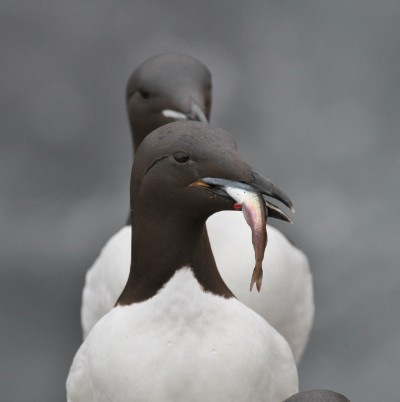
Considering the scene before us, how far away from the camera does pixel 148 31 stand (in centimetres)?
1099

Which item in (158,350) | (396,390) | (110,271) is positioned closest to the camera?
(158,350)

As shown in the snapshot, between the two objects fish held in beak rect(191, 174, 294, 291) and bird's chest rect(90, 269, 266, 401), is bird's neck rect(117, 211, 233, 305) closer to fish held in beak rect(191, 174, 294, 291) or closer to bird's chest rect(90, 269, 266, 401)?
bird's chest rect(90, 269, 266, 401)

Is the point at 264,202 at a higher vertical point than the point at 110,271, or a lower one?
higher

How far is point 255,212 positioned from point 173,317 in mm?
681

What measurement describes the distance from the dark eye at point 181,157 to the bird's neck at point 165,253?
220mm

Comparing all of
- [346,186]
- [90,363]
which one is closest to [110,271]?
[90,363]

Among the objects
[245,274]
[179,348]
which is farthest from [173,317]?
[245,274]

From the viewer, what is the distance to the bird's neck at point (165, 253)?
6.01 meters

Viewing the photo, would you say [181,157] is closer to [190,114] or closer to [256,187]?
[256,187]

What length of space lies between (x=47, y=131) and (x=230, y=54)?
4.16 ft

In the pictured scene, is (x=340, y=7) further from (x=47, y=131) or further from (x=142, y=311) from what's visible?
(x=142, y=311)

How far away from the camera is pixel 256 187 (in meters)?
5.66

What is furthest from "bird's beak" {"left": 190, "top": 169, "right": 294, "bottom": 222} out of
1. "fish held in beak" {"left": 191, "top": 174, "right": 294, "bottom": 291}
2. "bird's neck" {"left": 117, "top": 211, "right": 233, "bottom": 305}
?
"bird's neck" {"left": 117, "top": 211, "right": 233, "bottom": 305}

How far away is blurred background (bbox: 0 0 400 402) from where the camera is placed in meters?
9.76
